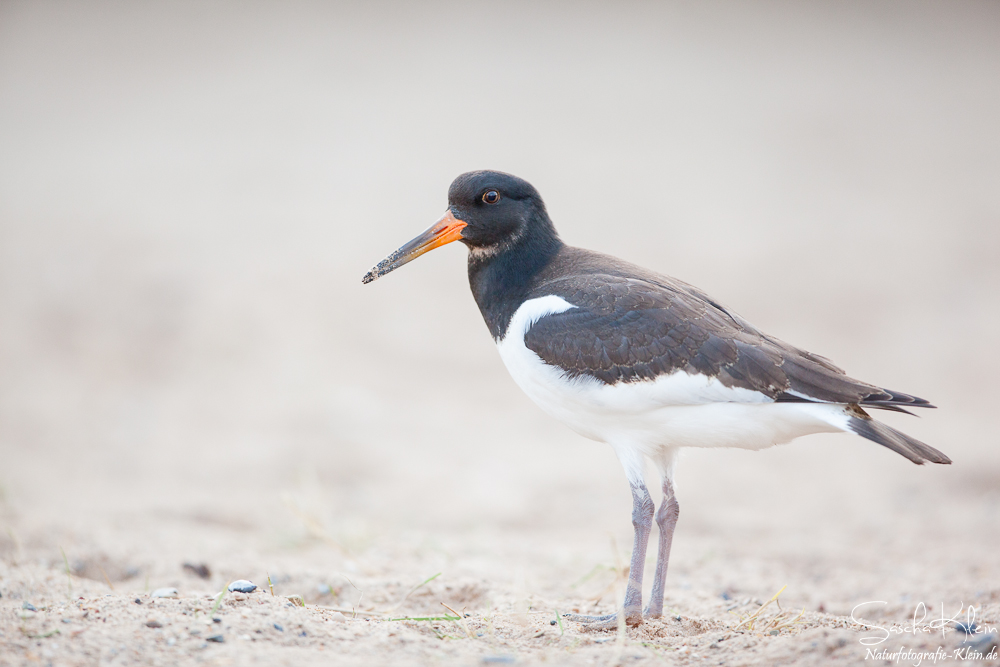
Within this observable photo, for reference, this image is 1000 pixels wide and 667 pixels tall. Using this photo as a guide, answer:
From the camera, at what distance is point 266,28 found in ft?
62.7

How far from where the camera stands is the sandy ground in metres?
4.74

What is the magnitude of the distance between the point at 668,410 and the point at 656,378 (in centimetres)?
18

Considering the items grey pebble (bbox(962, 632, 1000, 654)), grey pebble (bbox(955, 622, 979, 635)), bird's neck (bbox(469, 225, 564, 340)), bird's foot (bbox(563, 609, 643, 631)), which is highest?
bird's neck (bbox(469, 225, 564, 340))

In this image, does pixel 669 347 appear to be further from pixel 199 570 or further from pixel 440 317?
pixel 440 317

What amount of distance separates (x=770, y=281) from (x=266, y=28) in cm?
1356

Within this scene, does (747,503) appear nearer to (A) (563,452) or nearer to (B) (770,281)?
(A) (563,452)

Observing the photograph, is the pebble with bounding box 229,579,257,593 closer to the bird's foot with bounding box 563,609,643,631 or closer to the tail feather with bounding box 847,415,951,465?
the bird's foot with bounding box 563,609,643,631

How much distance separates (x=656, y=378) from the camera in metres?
4.12

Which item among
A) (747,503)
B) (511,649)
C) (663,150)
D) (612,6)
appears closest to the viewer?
(511,649)

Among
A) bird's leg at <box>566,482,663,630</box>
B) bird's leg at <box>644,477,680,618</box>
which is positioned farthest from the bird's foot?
bird's leg at <box>644,477,680,618</box>

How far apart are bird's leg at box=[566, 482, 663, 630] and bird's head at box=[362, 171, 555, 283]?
173cm

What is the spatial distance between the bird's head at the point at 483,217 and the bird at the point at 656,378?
0.29m

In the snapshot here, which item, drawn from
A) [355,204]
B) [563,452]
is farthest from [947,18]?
[563,452]

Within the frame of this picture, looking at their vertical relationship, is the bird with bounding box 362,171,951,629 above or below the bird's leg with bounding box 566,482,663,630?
above
